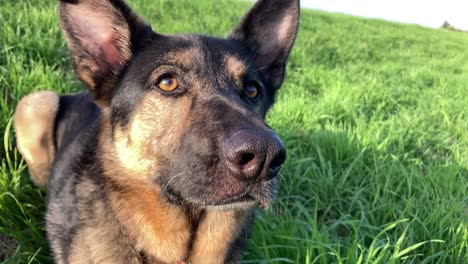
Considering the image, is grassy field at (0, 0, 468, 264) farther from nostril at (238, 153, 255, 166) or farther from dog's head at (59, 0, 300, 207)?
nostril at (238, 153, 255, 166)

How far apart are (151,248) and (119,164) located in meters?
0.48

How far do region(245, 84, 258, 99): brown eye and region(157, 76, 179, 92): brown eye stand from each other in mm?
429

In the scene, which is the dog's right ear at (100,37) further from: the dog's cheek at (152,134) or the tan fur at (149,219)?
the tan fur at (149,219)

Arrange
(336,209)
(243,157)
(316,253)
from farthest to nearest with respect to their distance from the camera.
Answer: (336,209), (316,253), (243,157)

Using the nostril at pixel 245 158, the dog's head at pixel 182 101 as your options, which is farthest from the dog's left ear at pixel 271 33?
the nostril at pixel 245 158

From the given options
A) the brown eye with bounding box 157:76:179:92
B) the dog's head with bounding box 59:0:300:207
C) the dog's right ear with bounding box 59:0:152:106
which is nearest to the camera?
the dog's head with bounding box 59:0:300:207

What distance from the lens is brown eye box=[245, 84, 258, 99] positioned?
2.50 m

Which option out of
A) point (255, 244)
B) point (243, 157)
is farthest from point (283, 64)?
point (243, 157)

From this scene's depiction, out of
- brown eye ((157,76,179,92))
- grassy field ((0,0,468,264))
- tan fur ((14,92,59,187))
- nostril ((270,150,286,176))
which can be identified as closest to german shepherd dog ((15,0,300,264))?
brown eye ((157,76,179,92))

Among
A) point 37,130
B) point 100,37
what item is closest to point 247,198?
point 100,37

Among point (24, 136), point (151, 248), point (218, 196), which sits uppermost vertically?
point (218, 196)

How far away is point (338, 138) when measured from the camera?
4.17 metres

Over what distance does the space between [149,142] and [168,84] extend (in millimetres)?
318

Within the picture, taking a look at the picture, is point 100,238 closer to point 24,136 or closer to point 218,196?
point 218,196
